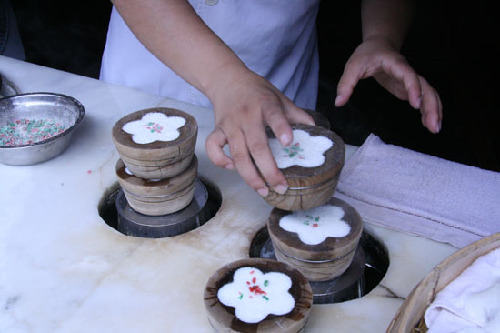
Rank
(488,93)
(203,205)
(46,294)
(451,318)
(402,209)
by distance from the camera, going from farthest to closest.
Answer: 1. (488,93)
2. (203,205)
3. (402,209)
4. (46,294)
5. (451,318)

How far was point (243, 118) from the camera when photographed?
4.09 ft

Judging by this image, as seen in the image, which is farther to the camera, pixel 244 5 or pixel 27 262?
pixel 244 5

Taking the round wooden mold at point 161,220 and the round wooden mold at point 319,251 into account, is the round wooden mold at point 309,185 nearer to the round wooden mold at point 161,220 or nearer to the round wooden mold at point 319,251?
the round wooden mold at point 319,251

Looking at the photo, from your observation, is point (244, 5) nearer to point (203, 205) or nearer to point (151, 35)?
point (151, 35)

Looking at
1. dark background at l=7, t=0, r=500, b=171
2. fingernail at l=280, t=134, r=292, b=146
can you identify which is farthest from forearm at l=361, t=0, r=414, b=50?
dark background at l=7, t=0, r=500, b=171

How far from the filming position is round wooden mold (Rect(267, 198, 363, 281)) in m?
1.17

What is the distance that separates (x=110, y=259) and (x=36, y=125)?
0.76 meters

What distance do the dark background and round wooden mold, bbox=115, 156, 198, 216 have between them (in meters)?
2.59

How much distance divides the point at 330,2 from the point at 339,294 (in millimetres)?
3124

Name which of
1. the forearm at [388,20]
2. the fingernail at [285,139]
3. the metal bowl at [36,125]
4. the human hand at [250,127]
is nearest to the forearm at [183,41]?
the human hand at [250,127]

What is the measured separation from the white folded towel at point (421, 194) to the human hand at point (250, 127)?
14.5 inches

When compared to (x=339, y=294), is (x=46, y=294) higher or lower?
lower

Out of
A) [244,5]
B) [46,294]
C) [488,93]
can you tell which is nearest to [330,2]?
[488,93]

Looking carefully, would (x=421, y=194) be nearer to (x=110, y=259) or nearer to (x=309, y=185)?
(x=309, y=185)
